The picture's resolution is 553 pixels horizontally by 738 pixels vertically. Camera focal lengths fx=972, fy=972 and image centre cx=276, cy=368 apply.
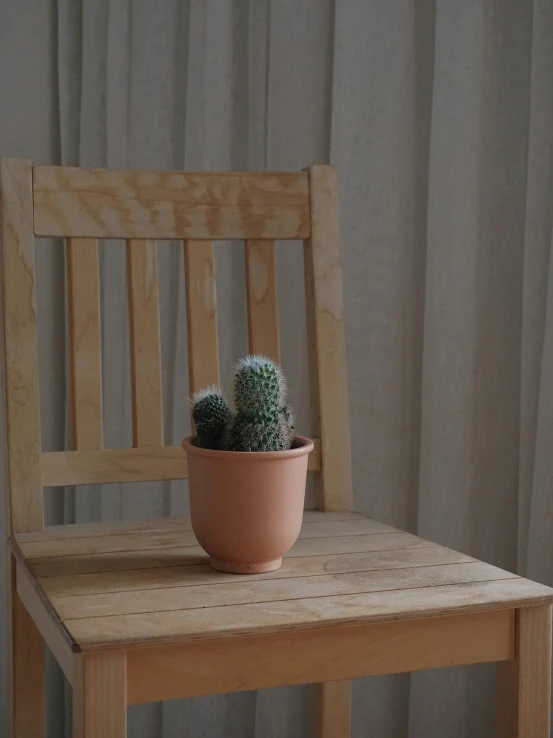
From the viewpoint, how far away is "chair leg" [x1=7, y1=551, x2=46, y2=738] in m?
1.11

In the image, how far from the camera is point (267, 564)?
950 millimetres

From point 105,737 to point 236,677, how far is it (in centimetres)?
12

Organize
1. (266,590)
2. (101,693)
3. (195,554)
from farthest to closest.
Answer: (195,554) → (266,590) → (101,693)

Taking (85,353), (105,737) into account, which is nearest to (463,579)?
(105,737)

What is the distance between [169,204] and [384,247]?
43 centimetres

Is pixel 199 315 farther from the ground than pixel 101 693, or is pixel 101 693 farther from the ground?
pixel 199 315

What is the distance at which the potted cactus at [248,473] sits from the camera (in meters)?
0.91

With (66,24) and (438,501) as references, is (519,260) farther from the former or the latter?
(66,24)

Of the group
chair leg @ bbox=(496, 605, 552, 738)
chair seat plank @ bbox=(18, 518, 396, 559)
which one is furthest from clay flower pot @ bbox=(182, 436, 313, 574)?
chair leg @ bbox=(496, 605, 552, 738)

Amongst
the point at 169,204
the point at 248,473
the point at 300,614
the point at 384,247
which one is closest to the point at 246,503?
the point at 248,473

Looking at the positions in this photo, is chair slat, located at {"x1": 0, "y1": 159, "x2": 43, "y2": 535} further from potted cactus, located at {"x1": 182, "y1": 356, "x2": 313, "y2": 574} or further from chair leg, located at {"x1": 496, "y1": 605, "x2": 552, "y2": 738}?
chair leg, located at {"x1": 496, "y1": 605, "x2": 552, "y2": 738}

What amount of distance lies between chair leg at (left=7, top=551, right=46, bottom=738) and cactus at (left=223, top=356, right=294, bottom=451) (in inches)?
14.3

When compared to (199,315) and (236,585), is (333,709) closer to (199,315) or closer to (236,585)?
(236,585)

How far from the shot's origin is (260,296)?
4.12 feet
